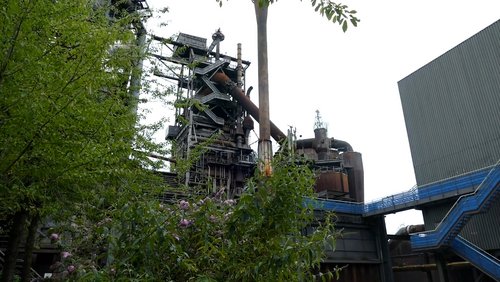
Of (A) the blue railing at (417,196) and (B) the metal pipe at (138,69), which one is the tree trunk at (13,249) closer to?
(B) the metal pipe at (138,69)

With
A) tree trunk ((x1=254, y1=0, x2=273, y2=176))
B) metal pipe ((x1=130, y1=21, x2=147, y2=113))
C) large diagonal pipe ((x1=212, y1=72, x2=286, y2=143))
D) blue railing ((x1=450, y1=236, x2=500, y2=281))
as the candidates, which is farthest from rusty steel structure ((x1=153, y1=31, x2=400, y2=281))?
metal pipe ((x1=130, y1=21, x2=147, y2=113))

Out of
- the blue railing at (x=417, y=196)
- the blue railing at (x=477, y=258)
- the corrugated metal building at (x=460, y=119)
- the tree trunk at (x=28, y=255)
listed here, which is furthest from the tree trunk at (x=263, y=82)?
the tree trunk at (x=28, y=255)

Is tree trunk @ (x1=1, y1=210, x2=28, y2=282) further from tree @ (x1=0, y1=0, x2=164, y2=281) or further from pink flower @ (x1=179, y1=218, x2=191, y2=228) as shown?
pink flower @ (x1=179, y1=218, x2=191, y2=228)

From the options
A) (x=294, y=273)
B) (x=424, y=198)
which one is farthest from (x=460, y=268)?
(x=294, y=273)

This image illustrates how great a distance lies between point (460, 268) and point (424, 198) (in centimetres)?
429

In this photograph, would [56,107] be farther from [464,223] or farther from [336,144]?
[336,144]

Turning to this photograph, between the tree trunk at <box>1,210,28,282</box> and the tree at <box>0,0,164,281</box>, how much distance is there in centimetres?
2

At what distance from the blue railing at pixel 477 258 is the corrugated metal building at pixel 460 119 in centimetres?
244

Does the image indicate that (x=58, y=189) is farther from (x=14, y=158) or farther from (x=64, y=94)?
(x=64, y=94)

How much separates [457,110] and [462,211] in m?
8.15

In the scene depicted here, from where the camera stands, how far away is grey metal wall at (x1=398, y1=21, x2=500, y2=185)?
21.3 meters

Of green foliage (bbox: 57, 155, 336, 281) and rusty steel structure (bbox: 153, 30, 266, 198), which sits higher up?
rusty steel structure (bbox: 153, 30, 266, 198)

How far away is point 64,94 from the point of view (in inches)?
165

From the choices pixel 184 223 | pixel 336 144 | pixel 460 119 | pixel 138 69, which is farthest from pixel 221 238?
pixel 336 144
